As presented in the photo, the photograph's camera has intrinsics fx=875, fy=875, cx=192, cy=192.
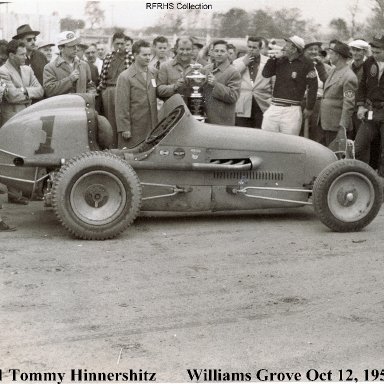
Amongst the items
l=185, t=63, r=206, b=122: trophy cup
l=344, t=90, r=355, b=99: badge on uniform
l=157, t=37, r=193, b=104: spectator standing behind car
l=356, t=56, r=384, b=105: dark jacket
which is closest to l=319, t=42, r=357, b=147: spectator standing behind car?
l=344, t=90, r=355, b=99: badge on uniform

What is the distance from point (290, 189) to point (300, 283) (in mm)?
2420

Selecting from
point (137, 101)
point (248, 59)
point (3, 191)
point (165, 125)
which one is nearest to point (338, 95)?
point (248, 59)

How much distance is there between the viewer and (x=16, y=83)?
10.6 metres

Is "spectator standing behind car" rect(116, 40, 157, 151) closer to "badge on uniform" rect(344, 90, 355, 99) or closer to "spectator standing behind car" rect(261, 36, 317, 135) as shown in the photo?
"spectator standing behind car" rect(261, 36, 317, 135)

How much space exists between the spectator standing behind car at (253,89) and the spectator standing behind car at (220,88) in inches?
58.3

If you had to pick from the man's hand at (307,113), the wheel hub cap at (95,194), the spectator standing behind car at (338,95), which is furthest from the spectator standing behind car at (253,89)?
the wheel hub cap at (95,194)

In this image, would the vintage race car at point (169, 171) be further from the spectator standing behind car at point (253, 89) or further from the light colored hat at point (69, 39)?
the spectator standing behind car at point (253, 89)

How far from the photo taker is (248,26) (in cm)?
1611

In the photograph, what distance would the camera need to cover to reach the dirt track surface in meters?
5.12

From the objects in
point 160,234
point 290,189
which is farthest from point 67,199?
point 290,189

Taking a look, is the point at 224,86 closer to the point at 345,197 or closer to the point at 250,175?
the point at 250,175

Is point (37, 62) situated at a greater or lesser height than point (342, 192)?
greater

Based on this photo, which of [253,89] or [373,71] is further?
[253,89]

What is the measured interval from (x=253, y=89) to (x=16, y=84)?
131 inches
